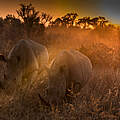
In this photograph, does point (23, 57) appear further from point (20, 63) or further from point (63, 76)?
point (63, 76)

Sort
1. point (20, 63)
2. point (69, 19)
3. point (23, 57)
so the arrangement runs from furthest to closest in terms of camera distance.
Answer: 1. point (69, 19)
2. point (23, 57)
3. point (20, 63)

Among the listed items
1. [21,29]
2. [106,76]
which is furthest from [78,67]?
[21,29]

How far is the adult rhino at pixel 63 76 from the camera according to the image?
270 centimetres

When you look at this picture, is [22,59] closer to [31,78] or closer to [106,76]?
[31,78]

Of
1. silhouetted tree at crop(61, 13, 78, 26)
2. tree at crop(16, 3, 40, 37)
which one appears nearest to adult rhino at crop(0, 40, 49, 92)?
tree at crop(16, 3, 40, 37)

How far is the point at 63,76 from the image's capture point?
9.45 ft

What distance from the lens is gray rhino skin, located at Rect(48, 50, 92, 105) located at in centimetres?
270

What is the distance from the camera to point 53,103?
2.80m

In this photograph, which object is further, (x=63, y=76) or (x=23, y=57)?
(x=23, y=57)

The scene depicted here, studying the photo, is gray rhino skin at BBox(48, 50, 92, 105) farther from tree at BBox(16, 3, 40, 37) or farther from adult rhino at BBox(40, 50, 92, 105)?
tree at BBox(16, 3, 40, 37)

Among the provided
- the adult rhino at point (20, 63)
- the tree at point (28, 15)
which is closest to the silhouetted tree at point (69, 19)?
the tree at point (28, 15)

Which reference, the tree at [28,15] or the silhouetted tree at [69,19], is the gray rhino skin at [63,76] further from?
the silhouetted tree at [69,19]

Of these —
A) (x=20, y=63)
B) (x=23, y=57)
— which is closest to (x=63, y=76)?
(x=20, y=63)

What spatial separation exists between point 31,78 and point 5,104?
88 cm
